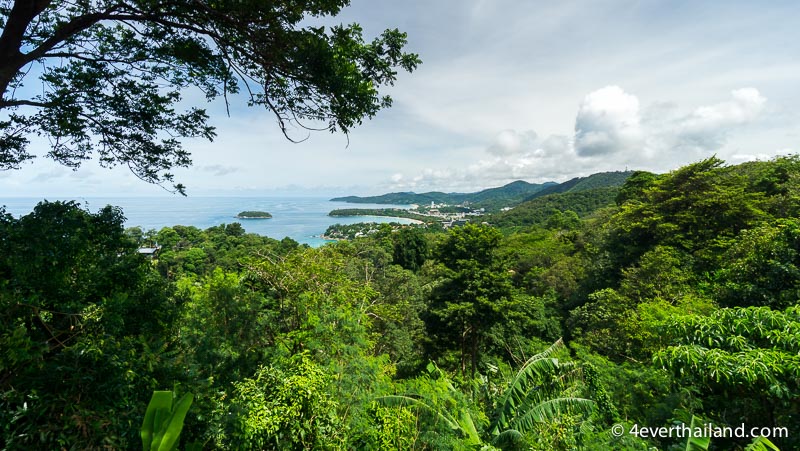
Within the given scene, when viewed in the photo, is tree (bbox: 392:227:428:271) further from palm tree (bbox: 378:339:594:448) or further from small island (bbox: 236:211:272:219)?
small island (bbox: 236:211:272:219)

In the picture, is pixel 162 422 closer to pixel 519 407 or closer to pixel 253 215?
pixel 519 407

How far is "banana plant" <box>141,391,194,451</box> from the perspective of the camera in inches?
86.2

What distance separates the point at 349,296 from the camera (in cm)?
914

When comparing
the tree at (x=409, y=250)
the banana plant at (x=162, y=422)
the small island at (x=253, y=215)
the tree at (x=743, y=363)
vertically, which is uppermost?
the banana plant at (x=162, y=422)

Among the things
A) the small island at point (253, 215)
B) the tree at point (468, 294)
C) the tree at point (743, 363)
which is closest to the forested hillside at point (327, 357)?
the tree at point (743, 363)

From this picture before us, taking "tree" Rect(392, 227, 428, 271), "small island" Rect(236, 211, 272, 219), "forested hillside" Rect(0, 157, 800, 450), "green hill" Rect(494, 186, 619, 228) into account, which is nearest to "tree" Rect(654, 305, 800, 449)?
"forested hillside" Rect(0, 157, 800, 450)

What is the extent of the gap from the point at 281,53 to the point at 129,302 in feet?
10.8

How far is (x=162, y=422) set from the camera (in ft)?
7.45

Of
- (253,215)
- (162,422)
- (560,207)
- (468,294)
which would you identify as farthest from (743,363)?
(253,215)

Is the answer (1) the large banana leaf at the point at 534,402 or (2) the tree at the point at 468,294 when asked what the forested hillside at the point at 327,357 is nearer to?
(1) the large banana leaf at the point at 534,402

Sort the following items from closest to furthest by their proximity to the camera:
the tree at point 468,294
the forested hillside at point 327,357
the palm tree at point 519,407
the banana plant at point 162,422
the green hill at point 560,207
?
the banana plant at point 162,422, the forested hillside at point 327,357, the palm tree at point 519,407, the tree at point 468,294, the green hill at point 560,207

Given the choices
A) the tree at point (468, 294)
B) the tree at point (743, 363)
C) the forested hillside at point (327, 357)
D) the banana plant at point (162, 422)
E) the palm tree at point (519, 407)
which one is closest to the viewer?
the banana plant at point (162, 422)

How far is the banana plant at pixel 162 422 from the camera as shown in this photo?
2189mm

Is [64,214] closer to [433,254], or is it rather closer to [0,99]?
[0,99]
